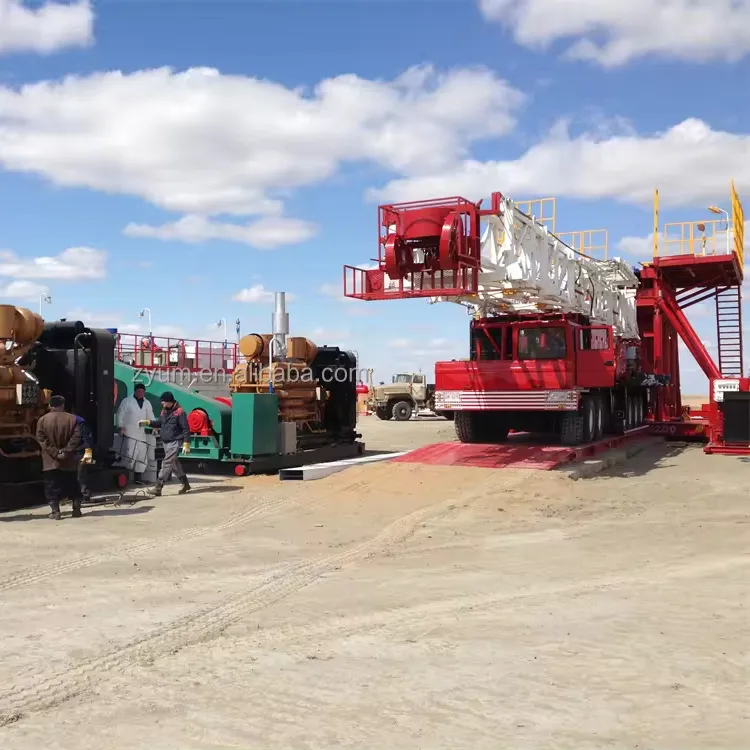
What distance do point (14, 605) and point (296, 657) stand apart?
2508 millimetres

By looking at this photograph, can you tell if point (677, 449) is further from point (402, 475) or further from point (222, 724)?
point (222, 724)

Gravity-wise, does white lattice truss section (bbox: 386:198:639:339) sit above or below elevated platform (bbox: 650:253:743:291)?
below

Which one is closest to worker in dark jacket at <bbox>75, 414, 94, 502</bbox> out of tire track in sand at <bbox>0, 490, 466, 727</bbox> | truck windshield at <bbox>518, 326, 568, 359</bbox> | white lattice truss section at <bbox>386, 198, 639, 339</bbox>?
tire track in sand at <bbox>0, 490, 466, 727</bbox>

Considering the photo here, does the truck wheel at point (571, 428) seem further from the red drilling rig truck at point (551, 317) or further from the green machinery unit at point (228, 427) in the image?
the green machinery unit at point (228, 427)

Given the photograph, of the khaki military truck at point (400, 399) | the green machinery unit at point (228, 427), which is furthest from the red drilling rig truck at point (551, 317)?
the khaki military truck at point (400, 399)

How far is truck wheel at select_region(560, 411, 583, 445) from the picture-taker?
50.8 feet

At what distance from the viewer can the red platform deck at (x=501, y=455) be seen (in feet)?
43.3

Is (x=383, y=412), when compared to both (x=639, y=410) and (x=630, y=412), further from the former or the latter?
(x=630, y=412)

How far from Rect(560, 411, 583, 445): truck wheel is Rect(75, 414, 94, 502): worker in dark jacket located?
28.7ft

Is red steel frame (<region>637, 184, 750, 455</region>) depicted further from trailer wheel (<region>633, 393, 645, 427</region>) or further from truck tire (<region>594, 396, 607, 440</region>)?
truck tire (<region>594, 396, 607, 440</region>)

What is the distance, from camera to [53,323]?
1239 centimetres

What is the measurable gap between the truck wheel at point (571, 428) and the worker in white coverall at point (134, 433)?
7.70 metres

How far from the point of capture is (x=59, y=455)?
990cm
